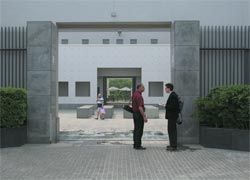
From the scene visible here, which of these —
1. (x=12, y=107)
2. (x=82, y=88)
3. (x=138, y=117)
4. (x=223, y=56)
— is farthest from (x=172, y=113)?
(x=82, y=88)

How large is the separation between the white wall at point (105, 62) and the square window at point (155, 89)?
55 cm

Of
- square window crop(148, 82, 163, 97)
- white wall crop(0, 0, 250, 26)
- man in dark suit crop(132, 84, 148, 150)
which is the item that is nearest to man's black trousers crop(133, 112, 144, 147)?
man in dark suit crop(132, 84, 148, 150)

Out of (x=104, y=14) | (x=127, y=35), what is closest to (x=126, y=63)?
(x=127, y=35)

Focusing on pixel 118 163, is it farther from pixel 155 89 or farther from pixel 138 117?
pixel 155 89

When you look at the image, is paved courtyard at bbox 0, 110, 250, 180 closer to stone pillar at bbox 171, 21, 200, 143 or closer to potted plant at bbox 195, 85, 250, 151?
potted plant at bbox 195, 85, 250, 151

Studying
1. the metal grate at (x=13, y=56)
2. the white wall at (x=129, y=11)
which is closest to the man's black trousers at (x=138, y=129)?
the white wall at (x=129, y=11)

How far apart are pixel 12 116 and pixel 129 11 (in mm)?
4749

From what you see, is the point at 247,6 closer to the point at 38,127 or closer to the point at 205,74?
the point at 205,74

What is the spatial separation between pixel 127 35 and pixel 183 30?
96.7 feet

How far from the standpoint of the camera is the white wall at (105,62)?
40.6m

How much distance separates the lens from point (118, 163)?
1001 centimetres

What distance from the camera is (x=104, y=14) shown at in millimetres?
13727

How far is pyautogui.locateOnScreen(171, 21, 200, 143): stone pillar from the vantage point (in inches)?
525

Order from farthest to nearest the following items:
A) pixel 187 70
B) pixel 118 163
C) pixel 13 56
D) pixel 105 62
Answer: pixel 105 62
pixel 13 56
pixel 187 70
pixel 118 163
